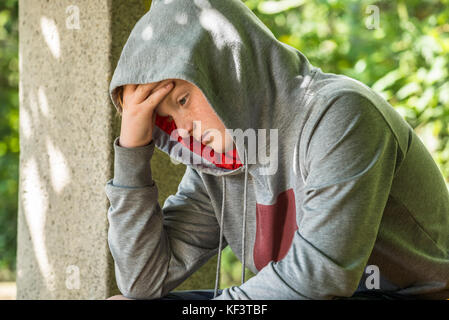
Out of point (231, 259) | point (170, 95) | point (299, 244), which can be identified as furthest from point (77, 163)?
point (231, 259)

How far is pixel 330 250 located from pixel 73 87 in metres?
1.36

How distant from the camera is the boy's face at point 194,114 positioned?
4.86ft

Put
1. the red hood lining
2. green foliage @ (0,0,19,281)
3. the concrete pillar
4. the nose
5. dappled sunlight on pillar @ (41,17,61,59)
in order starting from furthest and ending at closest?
1. green foliage @ (0,0,19,281)
2. dappled sunlight on pillar @ (41,17,61,59)
3. the concrete pillar
4. the red hood lining
5. the nose

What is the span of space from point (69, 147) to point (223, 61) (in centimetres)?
103

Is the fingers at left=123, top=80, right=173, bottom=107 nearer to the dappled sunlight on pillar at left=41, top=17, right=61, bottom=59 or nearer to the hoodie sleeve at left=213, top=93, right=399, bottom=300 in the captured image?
the hoodie sleeve at left=213, top=93, right=399, bottom=300

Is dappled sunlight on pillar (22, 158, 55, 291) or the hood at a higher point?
the hood

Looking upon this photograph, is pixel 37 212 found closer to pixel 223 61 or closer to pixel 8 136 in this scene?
pixel 223 61

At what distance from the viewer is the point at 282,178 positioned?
156cm

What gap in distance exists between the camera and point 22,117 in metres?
2.44

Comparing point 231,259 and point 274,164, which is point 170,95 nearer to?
point 274,164

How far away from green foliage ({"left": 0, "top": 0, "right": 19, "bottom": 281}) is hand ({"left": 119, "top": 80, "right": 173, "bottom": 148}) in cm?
395

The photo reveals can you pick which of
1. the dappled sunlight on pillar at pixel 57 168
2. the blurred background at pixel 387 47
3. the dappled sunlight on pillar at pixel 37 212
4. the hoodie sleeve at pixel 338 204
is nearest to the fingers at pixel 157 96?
the hoodie sleeve at pixel 338 204

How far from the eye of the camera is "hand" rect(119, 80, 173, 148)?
4.98 feet

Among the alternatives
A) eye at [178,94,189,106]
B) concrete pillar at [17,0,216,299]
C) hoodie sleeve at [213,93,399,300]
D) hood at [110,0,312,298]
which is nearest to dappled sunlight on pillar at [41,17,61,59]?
concrete pillar at [17,0,216,299]
